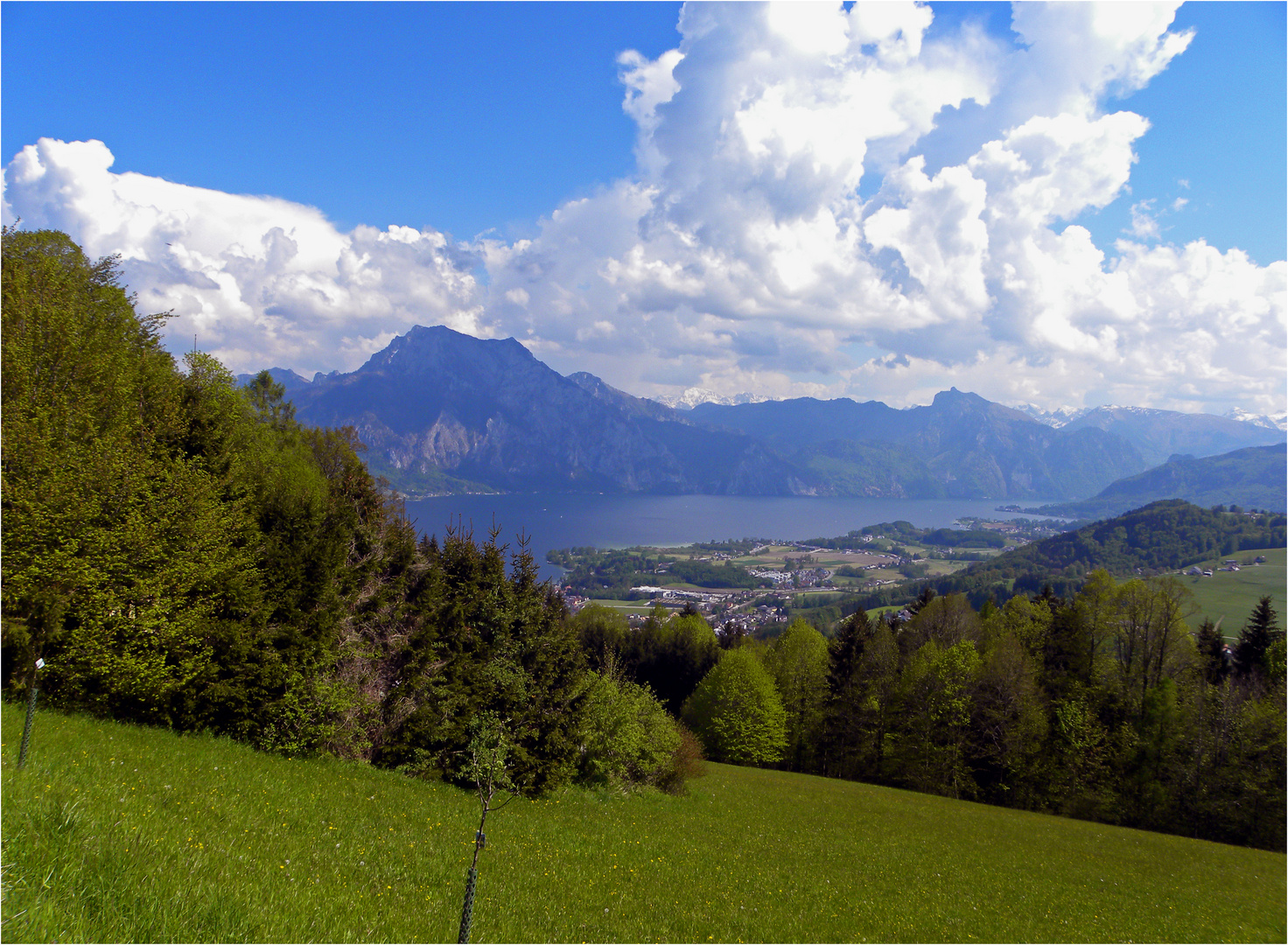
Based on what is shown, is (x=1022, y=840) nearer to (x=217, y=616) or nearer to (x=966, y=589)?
(x=217, y=616)

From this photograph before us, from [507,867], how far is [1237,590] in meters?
155

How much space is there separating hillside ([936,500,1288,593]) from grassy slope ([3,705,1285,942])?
14072cm

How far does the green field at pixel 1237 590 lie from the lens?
9306 centimetres

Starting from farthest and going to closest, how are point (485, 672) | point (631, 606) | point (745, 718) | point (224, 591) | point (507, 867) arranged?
point (631, 606), point (745, 718), point (485, 672), point (224, 591), point (507, 867)

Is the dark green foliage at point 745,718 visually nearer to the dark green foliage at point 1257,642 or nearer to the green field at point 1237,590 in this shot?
the dark green foliage at point 1257,642

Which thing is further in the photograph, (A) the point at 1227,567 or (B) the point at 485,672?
(A) the point at 1227,567

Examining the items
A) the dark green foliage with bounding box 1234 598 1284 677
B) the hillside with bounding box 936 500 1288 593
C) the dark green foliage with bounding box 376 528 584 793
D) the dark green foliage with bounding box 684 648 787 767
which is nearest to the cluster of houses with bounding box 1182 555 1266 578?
the hillside with bounding box 936 500 1288 593

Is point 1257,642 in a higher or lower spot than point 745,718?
higher

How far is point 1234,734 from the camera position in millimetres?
31953

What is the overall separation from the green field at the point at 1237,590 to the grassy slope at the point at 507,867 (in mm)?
88611

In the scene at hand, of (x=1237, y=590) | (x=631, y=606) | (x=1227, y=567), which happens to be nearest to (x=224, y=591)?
(x=631, y=606)

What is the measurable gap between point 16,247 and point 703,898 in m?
32.2

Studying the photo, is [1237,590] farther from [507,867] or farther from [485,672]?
[507,867]

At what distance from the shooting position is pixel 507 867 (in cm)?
1261
